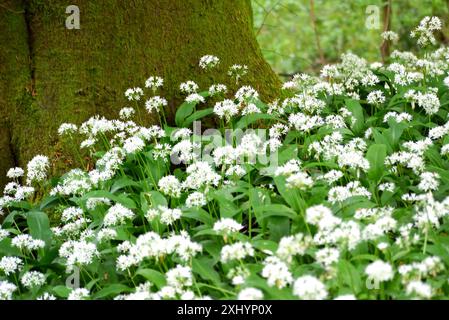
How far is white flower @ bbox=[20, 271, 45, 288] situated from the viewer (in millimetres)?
3527

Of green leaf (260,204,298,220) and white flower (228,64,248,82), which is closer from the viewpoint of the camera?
A: green leaf (260,204,298,220)

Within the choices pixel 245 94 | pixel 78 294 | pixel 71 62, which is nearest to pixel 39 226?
pixel 78 294

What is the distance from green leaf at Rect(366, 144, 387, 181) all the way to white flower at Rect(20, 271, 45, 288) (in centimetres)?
196

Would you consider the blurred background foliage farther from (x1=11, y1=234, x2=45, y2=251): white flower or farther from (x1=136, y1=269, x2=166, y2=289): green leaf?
(x1=136, y1=269, x2=166, y2=289): green leaf

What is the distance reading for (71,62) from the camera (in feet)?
16.4

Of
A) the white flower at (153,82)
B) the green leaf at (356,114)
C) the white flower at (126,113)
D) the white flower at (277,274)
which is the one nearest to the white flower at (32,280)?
the white flower at (277,274)

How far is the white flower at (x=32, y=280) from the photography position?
353 cm

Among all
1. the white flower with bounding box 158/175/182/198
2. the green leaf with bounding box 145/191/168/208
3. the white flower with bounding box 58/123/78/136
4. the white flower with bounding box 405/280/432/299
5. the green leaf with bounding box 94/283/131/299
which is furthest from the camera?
the white flower with bounding box 58/123/78/136

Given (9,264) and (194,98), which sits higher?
(194,98)

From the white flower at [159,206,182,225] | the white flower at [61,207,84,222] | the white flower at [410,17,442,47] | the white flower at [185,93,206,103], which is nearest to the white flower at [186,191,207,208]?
the white flower at [159,206,182,225]

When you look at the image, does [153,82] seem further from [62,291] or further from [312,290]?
[312,290]

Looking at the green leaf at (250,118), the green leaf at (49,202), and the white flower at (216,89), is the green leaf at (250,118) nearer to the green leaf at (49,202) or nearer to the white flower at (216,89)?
the white flower at (216,89)

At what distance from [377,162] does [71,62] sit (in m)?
2.43

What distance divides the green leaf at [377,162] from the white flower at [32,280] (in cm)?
196
